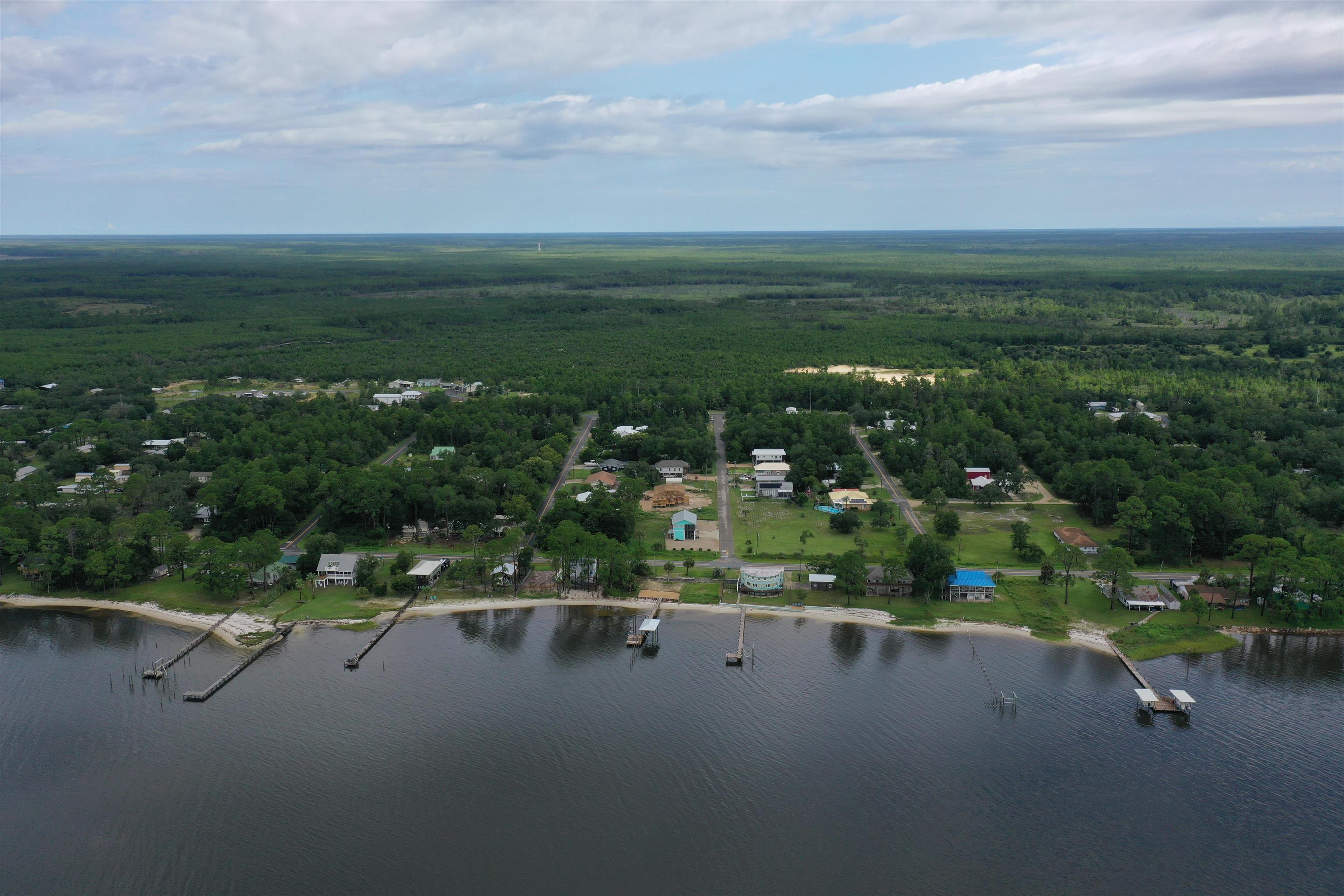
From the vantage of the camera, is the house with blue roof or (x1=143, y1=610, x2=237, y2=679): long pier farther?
the house with blue roof

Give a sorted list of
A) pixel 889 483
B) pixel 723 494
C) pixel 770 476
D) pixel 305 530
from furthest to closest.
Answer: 1. pixel 889 483
2. pixel 770 476
3. pixel 723 494
4. pixel 305 530

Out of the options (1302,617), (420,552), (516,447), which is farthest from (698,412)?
(1302,617)

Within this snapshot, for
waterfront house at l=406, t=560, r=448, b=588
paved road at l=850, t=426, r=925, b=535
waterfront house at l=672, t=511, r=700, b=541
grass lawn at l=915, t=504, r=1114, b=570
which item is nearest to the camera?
waterfront house at l=406, t=560, r=448, b=588

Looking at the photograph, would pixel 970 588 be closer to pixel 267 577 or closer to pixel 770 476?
pixel 770 476

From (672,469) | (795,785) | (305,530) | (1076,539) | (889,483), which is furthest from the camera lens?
(672,469)

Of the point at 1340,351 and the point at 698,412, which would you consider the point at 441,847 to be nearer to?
the point at 698,412

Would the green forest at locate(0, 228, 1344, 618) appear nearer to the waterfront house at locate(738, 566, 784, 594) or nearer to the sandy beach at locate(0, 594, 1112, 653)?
the sandy beach at locate(0, 594, 1112, 653)

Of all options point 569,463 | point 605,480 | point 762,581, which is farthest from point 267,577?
point 569,463

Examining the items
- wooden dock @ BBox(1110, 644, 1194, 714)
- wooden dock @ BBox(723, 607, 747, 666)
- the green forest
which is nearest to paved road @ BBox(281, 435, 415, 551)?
the green forest
